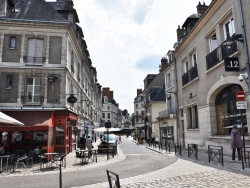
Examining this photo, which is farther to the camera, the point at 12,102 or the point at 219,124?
the point at 12,102

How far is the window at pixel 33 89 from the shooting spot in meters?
15.3

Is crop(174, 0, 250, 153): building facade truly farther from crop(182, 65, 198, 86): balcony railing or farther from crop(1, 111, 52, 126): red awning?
crop(1, 111, 52, 126): red awning

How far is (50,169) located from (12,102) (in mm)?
6568

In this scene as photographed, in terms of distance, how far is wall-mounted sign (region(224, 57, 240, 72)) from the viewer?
1066 centimetres

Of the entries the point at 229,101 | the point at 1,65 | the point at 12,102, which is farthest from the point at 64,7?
the point at 229,101

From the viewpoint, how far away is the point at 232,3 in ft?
36.9

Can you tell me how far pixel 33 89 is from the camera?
15461 mm

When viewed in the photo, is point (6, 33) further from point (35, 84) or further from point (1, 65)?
point (35, 84)

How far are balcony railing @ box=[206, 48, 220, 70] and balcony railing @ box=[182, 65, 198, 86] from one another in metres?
2.17

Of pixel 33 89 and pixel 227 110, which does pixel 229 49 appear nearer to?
pixel 227 110

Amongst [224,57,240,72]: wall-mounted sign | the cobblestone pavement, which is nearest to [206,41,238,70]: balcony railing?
[224,57,240,72]: wall-mounted sign

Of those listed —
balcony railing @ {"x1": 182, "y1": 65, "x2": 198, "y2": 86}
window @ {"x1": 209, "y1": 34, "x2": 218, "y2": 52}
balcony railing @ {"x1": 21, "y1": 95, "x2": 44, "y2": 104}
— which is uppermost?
window @ {"x1": 209, "y1": 34, "x2": 218, "y2": 52}

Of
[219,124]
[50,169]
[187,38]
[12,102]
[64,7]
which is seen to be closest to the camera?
[50,169]

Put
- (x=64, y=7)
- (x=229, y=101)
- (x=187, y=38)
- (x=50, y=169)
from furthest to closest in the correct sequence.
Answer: (x=64, y=7), (x=187, y=38), (x=229, y=101), (x=50, y=169)
